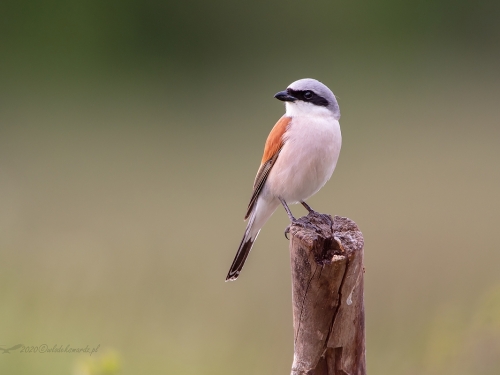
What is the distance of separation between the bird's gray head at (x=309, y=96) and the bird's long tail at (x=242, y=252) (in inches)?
29.3

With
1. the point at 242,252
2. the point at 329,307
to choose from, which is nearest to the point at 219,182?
the point at 242,252

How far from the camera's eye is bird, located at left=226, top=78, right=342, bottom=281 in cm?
382

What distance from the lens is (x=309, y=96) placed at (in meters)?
3.92

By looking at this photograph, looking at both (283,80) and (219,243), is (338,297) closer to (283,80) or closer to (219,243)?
(219,243)

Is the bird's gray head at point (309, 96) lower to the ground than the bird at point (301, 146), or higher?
higher

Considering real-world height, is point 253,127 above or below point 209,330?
above

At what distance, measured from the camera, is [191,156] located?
8328mm

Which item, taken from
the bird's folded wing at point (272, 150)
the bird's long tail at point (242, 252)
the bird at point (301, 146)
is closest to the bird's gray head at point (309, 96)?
the bird at point (301, 146)

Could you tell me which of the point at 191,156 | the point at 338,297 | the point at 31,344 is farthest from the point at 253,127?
the point at 338,297

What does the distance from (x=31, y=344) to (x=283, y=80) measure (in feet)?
19.4

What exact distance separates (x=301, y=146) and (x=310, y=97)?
1.04ft

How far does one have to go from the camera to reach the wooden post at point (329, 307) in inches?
105

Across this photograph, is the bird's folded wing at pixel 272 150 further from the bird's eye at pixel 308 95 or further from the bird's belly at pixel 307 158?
the bird's eye at pixel 308 95

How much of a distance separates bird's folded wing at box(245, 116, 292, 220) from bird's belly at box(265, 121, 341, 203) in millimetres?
48
